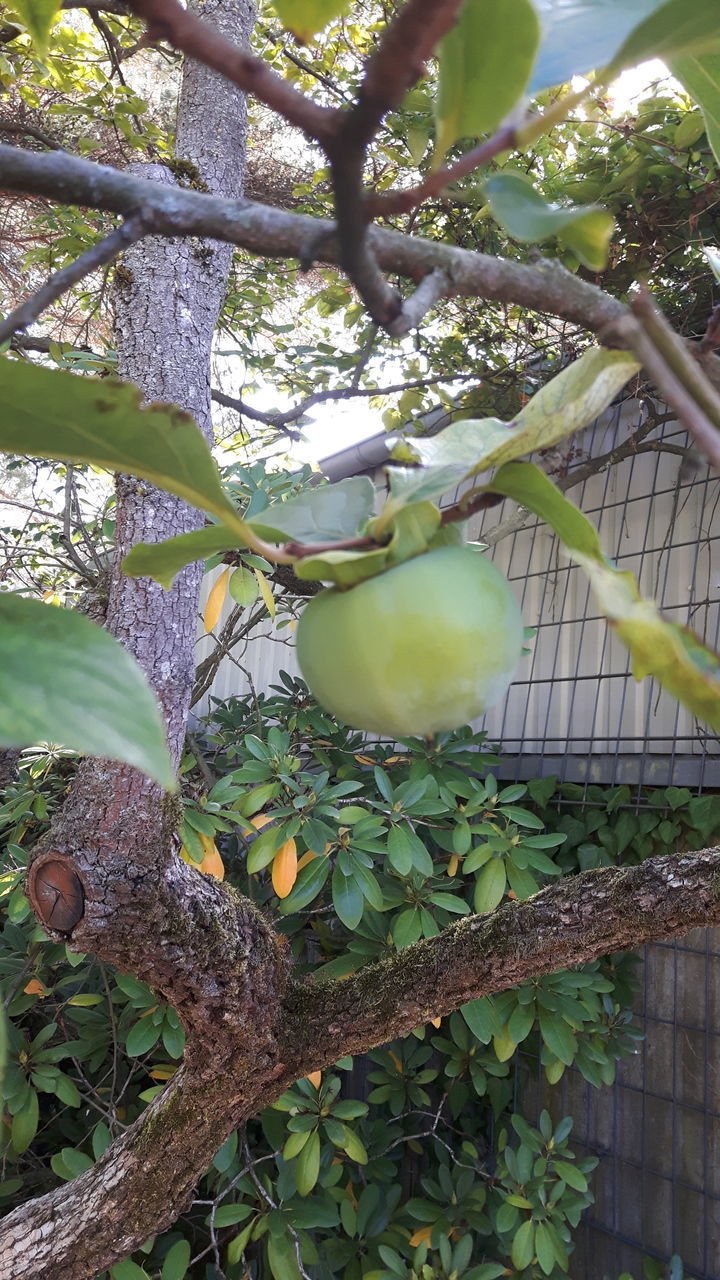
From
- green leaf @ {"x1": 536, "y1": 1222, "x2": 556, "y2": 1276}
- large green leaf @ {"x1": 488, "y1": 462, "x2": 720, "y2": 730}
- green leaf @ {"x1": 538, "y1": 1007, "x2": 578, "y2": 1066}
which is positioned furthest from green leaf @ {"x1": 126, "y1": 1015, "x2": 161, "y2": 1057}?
large green leaf @ {"x1": 488, "y1": 462, "x2": 720, "y2": 730}

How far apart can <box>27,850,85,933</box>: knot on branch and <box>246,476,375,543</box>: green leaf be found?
0.78 m

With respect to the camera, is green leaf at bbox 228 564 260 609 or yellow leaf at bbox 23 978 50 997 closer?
green leaf at bbox 228 564 260 609

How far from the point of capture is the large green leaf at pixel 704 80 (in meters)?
0.42

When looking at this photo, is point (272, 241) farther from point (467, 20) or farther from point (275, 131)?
point (275, 131)

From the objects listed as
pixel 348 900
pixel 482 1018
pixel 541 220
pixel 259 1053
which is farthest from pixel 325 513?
pixel 482 1018

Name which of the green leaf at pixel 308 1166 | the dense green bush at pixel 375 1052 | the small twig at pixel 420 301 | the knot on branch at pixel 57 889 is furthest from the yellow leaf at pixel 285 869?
the small twig at pixel 420 301

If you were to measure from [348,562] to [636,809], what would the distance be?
1.85 metres

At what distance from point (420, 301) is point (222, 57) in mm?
102

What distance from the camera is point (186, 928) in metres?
1.09

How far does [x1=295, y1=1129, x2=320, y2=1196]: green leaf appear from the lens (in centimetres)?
154

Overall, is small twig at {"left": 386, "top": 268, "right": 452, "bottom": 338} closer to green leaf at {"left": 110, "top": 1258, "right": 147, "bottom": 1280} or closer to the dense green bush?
the dense green bush

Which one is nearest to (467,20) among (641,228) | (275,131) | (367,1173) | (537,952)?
(537,952)

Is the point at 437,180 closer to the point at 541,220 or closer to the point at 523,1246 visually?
the point at 541,220

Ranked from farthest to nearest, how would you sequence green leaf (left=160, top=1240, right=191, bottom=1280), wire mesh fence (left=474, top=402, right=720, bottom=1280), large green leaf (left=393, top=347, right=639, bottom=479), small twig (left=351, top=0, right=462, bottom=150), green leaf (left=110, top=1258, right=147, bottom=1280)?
wire mesh fence (left=474, top=402, right=720, bottom=1280), green leaf (left=160, top=1240, right=191, bottom=1280), green leaf (left=110, top=1258, right=147, bottom=1280), large green leaf (left=393, top=347, right=639, bottom=479), small twig (left=351, top=0, right=462, bottom=150)
